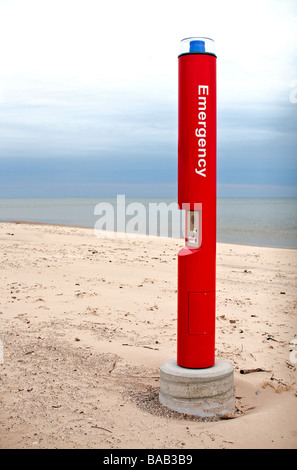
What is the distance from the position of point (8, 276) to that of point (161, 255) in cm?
459

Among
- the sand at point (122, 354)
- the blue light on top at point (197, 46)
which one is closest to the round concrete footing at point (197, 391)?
the sand at point (122, 354)

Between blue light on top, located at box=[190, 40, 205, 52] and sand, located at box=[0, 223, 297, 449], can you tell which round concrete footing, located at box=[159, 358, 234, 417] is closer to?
sand, located at box=[0, 223, 297, 449]

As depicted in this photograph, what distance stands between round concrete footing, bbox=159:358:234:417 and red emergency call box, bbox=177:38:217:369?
0.14 meters

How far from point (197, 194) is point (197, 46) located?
1.19 meters

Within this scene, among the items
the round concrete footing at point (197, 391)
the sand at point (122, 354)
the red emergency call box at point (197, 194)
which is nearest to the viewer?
the sand at point (122, 354)

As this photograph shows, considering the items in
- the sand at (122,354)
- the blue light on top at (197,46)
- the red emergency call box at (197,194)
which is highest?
the blue light on top at (197,46)

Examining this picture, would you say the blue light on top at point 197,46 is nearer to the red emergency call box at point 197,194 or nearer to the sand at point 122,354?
the red emergency call box at point 197,194

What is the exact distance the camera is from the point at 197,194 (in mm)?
4086

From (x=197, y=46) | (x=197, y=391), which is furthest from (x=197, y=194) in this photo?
(x=197, y=391)

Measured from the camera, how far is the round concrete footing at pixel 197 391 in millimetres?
4145

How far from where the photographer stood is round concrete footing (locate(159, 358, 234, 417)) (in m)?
4.14
